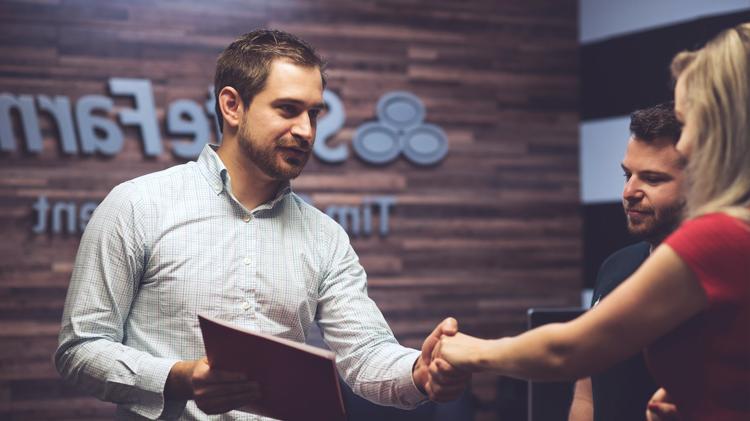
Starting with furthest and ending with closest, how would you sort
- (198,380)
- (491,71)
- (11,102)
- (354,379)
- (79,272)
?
(491,71), (11,102), (354,379), (79,272), (198,380)

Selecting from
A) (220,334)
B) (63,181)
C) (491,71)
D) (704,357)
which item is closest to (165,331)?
(220,334)

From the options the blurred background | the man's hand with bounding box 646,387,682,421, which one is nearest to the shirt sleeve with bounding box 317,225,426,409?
the man's hand with bounding box 646,387,682,421

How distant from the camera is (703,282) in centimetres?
130

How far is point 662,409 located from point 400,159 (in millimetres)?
3369

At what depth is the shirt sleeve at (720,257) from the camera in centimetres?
129

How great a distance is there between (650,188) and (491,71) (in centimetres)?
281

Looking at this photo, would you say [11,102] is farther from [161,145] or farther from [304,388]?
[304,388]

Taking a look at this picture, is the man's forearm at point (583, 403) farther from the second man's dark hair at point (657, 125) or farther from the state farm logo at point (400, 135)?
the state farm logo at point (400, 135)

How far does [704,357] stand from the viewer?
135 centimetres

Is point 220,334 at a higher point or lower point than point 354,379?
higher

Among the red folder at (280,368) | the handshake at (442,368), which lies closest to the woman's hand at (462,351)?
the handshake at (442,368)

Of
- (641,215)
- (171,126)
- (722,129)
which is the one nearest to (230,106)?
(641,215)

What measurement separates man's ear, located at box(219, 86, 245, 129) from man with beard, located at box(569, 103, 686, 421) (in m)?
1.16

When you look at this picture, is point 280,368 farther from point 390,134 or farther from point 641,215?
point 390,134
